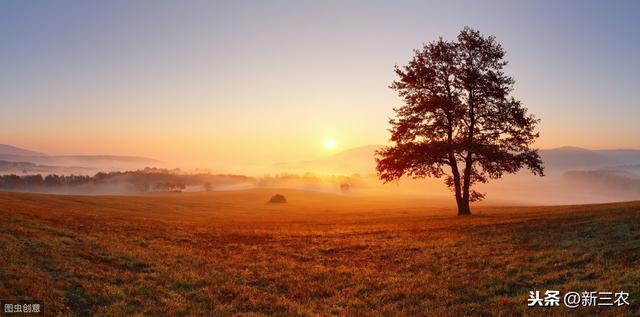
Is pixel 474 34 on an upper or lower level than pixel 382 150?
upper

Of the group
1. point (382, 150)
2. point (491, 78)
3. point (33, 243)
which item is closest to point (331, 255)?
point (33, 243)

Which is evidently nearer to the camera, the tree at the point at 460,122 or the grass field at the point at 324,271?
the grass field at the point at 324,271

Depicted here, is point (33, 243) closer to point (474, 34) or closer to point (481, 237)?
point (481, 237)

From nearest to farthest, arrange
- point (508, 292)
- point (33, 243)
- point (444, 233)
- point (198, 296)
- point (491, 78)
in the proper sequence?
point (508, 292), point (198, 296), point (33, 243), point (444, 233), point (491, 78)

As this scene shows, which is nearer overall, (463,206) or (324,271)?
(324,271)

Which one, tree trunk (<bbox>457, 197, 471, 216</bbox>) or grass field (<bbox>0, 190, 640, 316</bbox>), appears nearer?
grass field (<bbox>0, 190, 640, 316</bbox>)

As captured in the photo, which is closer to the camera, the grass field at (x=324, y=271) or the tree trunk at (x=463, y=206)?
the grass field at (x=324, y=271)

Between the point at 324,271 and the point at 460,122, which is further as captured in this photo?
the point at 460,122

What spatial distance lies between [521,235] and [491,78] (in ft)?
61.0

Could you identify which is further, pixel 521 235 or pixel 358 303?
pixel 521 235

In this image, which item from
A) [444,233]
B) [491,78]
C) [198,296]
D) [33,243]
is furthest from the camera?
[491,78]

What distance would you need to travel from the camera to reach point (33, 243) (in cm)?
1892

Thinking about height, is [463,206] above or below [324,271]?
above

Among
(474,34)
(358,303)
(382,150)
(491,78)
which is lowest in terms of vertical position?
(358,303)
